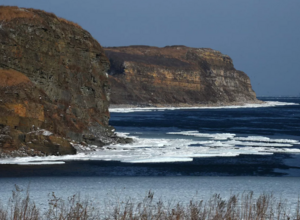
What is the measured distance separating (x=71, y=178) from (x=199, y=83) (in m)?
141

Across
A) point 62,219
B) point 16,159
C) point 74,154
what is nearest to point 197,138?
point 74,154

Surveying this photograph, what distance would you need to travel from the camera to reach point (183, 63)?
162750 millimetres

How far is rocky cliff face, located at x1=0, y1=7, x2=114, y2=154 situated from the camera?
2402cm

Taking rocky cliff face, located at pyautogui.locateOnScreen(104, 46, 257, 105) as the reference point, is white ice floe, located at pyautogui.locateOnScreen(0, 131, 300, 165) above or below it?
below

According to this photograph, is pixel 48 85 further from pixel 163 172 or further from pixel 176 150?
pixel 163 172

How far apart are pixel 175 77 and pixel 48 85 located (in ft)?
407

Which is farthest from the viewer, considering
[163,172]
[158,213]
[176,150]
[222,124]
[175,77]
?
[175,77]

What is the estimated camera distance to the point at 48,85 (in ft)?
94.8

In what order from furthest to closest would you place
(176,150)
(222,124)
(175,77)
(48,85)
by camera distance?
(175,77) → (222,124) → (48,85) → (176,150)

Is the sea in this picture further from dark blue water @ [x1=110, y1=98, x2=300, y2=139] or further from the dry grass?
dark blue water @ [x1=110, y1=98, x2=300, y2=139]

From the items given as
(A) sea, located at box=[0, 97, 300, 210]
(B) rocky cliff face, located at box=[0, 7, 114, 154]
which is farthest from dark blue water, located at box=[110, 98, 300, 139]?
(A) sea, located at box=[0, 97, 300, 210]

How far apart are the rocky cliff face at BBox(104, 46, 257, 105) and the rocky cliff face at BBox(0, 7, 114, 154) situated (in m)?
96.0

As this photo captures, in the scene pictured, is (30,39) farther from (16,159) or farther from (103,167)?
(103,167)

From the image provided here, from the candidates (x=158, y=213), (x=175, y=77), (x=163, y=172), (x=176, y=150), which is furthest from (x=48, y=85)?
(x=175, y=77)
